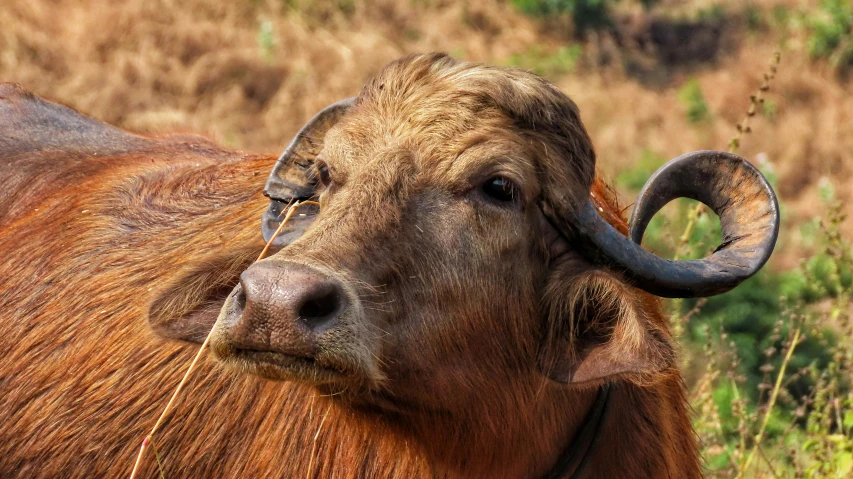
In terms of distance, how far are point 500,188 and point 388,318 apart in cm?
59

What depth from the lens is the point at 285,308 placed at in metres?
2.97

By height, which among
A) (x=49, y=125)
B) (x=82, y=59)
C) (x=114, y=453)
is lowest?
(x=114, y=453)

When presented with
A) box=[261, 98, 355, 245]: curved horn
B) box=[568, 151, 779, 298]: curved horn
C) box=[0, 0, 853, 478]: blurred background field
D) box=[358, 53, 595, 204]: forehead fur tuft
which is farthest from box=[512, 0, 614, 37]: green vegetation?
box=[358, 53, 595, 204]: forehead fur tuft

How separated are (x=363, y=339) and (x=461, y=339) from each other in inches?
19.5

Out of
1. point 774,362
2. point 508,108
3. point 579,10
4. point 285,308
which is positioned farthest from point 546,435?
point 579,10

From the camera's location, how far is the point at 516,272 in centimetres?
368

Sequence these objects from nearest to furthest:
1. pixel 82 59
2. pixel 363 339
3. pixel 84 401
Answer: pixel 363 339
pixel 84 401
pixel 82 59

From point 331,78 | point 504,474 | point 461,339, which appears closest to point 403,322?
point 461,339

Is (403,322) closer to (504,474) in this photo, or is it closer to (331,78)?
(504,474)

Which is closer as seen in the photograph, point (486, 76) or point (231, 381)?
point (486, 76)

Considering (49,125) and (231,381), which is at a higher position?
(49,125)

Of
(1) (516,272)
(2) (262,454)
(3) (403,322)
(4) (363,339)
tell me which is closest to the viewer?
(4) (363,339)

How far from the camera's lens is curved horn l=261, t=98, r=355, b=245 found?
388 centimetres

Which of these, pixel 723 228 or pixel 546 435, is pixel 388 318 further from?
pixel 723 228
